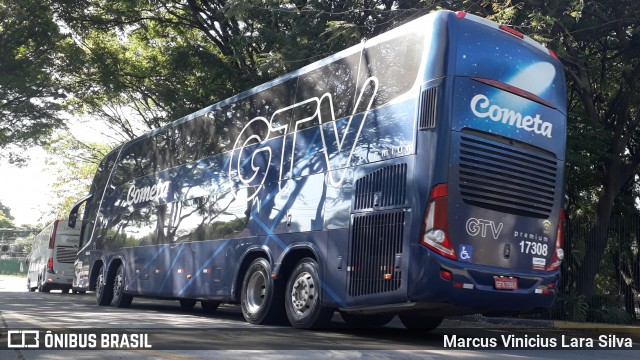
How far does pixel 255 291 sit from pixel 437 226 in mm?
4252

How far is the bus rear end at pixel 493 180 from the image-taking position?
816cm

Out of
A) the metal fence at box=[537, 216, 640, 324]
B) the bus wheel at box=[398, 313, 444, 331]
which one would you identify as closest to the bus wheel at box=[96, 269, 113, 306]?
the bus wheel at box=[398, 313, 444, 331]

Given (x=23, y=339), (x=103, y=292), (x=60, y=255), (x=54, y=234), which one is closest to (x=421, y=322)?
(x=23, y=339)

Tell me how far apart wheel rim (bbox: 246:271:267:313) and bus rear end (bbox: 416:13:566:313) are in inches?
145

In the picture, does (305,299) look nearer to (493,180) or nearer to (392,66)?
(493,180)

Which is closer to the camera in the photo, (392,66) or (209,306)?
(392,66)

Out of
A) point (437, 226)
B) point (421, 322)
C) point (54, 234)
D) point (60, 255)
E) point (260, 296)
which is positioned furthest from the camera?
point (60, 255)

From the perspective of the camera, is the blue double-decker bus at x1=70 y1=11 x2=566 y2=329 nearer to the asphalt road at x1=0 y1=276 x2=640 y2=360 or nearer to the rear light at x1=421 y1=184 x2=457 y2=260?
the rear light at x1=421 y1=184 x2=457 y2=260

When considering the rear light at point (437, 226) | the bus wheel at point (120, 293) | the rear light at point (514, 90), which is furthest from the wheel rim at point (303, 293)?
the bus wheel at point (120, 293)

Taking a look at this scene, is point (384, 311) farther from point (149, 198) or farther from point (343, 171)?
point (149, 198)

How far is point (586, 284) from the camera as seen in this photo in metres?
15.6

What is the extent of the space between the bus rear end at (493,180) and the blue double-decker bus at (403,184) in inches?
0.7

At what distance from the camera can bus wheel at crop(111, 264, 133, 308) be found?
16297mm

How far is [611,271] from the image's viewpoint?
16.5 meters
